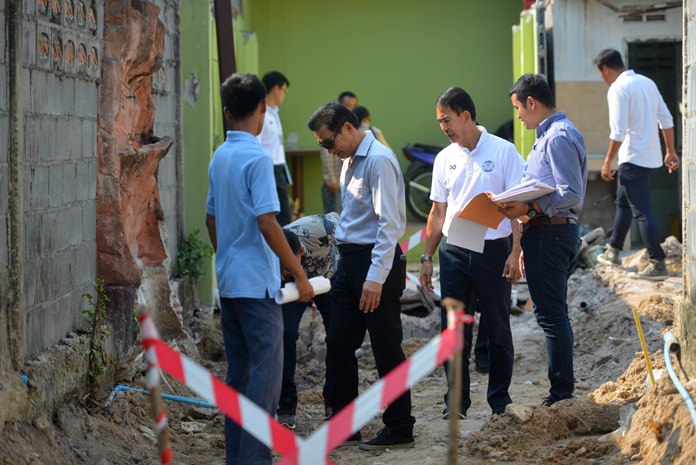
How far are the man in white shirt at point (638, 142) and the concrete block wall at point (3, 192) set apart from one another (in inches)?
253

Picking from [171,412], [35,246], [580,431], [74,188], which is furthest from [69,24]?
[580,431]

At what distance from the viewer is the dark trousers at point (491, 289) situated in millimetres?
6461

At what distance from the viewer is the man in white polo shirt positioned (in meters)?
6.46

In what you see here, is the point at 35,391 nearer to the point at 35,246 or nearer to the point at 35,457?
the point at 35,457

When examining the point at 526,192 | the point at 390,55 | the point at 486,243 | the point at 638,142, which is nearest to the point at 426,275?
the point at 486,243

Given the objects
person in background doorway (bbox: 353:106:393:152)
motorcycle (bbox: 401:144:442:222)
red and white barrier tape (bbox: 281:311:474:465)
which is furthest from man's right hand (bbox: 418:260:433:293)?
motorcycle (bbox: 401:144:442:222)

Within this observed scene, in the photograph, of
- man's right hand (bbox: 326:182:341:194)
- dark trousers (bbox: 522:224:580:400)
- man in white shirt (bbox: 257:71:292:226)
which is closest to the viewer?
dark trousers (bbox: 522:224:580:400)

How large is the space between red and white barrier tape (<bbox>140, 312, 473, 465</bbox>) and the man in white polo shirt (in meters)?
2.51

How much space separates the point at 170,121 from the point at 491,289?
390 cm

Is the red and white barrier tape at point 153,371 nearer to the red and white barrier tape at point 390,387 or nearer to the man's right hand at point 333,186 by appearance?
the red and white barrier tape at point 390,387

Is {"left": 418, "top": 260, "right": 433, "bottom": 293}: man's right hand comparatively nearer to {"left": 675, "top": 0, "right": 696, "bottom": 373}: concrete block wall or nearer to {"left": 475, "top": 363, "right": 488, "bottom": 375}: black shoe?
{"left": 675, "top": 0, "right": 696, "bottom": 373}: concrete block wall

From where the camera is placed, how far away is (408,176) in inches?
680

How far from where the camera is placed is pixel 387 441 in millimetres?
6246

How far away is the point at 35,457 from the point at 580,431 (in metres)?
2.85
